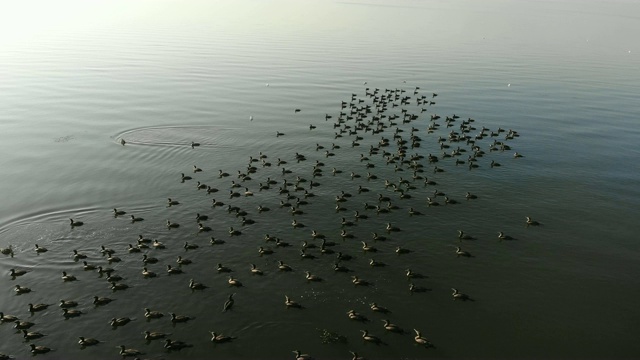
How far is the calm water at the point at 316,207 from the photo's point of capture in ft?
89.1

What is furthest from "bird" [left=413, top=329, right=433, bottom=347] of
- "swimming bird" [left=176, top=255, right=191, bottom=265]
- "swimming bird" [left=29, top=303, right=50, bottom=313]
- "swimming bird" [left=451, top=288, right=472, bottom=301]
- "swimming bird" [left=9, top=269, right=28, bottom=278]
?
"swimming bird" [left=9, top=269, right=28, bottom=278]

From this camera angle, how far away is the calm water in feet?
89.1

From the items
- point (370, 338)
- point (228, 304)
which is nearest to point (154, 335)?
point (228, 304)

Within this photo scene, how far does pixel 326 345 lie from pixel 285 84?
214 feet

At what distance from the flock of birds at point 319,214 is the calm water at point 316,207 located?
30cm

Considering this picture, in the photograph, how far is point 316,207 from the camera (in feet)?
133

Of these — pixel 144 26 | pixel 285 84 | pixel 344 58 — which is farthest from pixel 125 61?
pixel 144 26

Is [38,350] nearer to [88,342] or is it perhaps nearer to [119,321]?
[88,342]

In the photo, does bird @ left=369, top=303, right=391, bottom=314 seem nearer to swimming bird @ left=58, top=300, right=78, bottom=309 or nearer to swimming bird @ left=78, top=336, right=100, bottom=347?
swimming bird @ left=78, top=336, right=100, bottom=347

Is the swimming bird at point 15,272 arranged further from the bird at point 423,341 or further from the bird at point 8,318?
the bird at point 423,341

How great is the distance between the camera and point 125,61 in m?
101

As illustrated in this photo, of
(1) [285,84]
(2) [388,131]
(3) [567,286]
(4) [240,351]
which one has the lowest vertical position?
(4) [240,351]

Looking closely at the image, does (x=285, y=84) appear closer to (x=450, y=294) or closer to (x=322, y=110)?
(x=322, y=110)

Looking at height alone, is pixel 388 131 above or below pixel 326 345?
above
